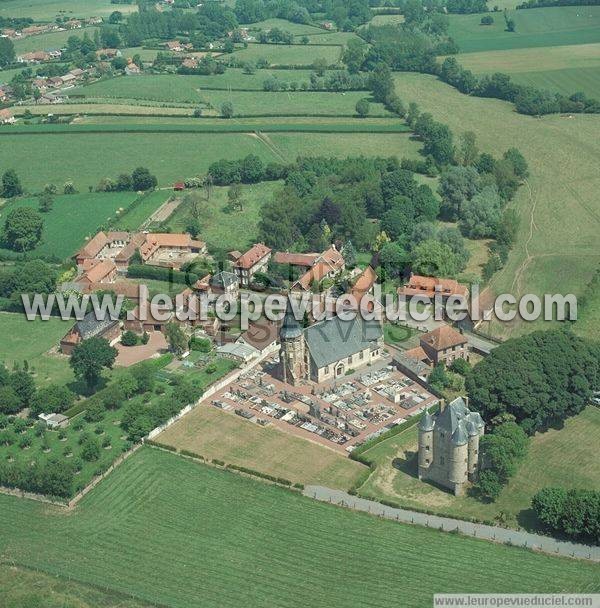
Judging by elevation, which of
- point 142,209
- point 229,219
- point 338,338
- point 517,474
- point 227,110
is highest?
point 227,110

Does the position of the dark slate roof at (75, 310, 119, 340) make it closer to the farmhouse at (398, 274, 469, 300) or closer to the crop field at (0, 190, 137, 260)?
the crop field at (0, 190, 137, 260)

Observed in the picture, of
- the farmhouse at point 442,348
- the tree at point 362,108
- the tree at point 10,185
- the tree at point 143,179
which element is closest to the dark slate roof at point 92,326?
the farmhouse at point 442,348

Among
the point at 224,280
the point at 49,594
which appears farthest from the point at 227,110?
the point at 49,594

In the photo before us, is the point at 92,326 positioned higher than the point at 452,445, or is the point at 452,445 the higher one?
the point at 452,445

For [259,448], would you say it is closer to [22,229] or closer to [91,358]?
[91,358]

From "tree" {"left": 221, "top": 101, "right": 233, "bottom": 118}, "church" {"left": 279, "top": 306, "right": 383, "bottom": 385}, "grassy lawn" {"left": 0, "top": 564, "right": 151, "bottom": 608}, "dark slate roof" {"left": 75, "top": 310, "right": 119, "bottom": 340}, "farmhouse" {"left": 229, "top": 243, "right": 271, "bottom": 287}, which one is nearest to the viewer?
"grassy lawn" {"left": 0, "top": 564, "right": 151, "bottom": 608}

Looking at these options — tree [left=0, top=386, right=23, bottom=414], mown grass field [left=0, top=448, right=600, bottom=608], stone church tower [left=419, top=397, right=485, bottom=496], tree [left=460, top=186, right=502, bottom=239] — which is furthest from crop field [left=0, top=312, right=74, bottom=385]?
tree [left=460, top=186, right=502, bottom=239]
